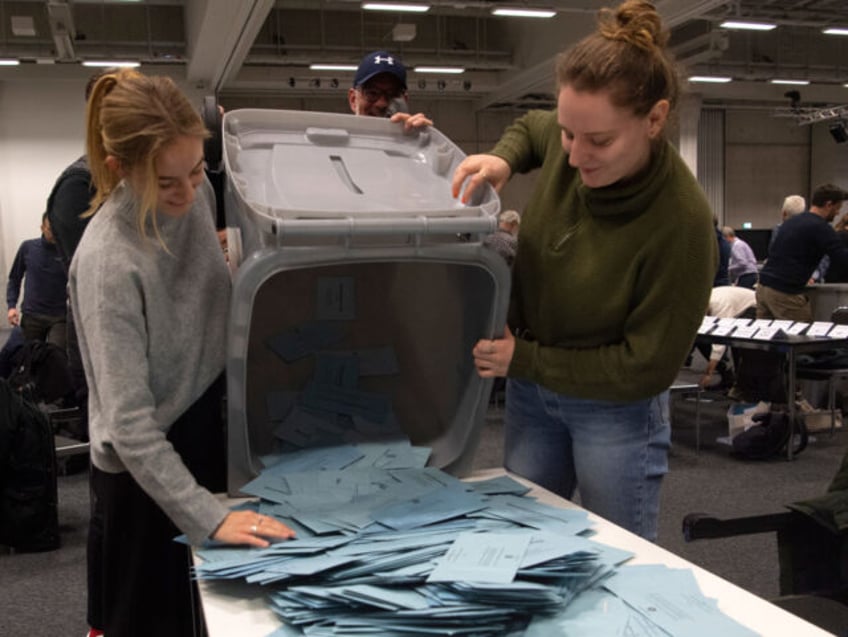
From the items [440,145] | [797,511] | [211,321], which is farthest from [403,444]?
[797,511]

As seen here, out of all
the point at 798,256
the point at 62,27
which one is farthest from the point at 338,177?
the point at 62,27

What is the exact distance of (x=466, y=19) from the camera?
1077cm

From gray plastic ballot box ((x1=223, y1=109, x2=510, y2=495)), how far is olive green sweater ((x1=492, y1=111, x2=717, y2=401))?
0.08 meters

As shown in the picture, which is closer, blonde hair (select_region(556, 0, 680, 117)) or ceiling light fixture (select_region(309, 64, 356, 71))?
blonde hair (select_region(556, 0, 680, 117))

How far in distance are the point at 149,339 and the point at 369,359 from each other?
0.49m

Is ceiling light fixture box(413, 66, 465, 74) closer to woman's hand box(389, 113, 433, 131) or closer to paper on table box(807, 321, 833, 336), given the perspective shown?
paper on table box(807, 321, 833, 336)

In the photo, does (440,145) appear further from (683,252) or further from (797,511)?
(797,511)

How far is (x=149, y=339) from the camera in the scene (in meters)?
1.11

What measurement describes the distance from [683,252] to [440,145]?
1.72 ft

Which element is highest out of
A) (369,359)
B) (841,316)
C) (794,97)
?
(794,97)

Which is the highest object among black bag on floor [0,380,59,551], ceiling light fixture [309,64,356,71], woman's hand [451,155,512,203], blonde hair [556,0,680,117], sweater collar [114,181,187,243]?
ceiling light fixture [309,64,356,71]

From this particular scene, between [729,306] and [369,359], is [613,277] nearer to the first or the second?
[369,359]

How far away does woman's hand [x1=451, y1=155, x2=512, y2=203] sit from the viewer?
1.29 metres

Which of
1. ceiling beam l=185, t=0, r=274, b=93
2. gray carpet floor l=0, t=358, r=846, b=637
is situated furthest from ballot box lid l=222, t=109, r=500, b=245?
ceiling beam l=185, t=0, r=274, b=93
